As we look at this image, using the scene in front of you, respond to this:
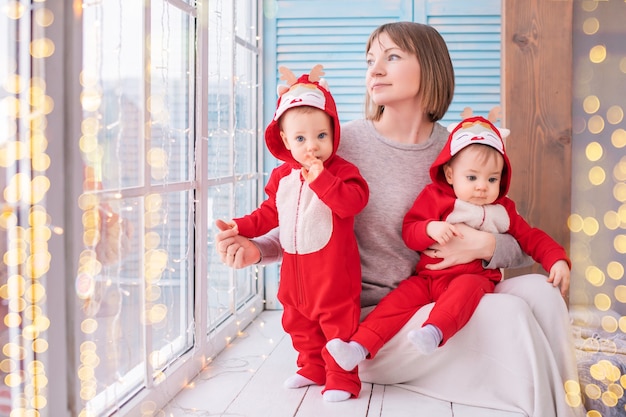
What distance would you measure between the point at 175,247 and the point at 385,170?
2.30ft

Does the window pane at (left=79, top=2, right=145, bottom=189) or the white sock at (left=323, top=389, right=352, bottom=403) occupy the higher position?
the window pane at (left=79, top=2, right=145, bottom=189)

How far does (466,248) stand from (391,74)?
588mm

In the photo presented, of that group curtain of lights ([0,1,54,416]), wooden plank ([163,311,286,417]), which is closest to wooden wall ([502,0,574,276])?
wooden plank ([163,311,286,417])

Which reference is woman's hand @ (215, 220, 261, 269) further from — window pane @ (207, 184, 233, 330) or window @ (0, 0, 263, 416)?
window pane @ (207, 184, 233, 330)

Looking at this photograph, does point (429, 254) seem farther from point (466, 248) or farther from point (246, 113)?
point (246, 113)

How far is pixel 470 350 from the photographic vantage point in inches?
72.4

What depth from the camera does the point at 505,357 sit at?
5.83ft

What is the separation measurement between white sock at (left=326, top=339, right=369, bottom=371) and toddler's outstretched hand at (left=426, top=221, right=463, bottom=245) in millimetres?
383

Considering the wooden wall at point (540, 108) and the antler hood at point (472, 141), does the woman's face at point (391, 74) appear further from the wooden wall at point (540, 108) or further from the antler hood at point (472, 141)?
the wooden wall at point (540, 108)

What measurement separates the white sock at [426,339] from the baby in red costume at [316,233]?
225mm

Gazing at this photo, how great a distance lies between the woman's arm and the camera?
196cm

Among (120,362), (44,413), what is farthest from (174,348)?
(44,413)

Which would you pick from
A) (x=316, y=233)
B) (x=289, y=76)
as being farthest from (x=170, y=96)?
(x=316, y=233)

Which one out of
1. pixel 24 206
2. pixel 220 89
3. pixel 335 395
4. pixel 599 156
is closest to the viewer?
pixel 24 206
